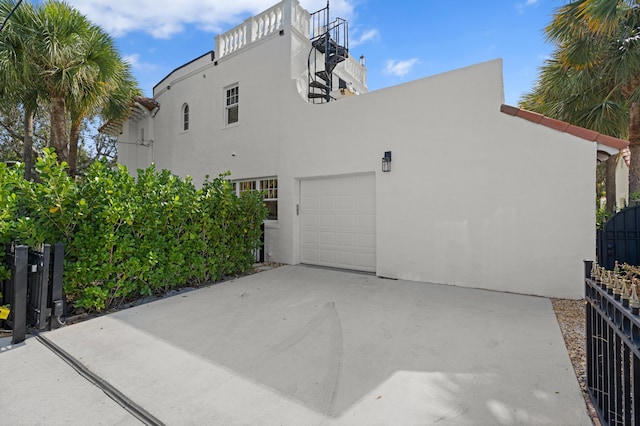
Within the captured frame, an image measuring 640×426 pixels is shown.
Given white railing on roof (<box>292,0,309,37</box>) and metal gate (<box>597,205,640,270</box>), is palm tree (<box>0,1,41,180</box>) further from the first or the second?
metal gate (<box>597,205,640,270</box>)

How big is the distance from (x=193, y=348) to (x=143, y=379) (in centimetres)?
65

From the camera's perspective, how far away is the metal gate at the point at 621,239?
5027 mm

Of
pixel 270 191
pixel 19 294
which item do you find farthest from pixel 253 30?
pixel 19 294

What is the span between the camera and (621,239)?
5.14 m

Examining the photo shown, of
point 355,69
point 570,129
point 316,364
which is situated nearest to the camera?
point 316,364

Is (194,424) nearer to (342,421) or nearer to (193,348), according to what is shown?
(342,421)

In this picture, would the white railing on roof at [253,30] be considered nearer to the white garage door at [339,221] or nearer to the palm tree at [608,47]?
the white garage door at [339,221]

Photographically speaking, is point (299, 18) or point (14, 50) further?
point (299, 18)

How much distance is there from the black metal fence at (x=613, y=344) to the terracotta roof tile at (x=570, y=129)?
3.61 meters

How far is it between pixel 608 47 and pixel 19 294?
1157cm

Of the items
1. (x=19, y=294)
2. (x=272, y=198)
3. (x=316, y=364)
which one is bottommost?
(x=316, y=364)

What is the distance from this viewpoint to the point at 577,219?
16.2 ft

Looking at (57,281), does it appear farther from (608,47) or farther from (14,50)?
(608,47)

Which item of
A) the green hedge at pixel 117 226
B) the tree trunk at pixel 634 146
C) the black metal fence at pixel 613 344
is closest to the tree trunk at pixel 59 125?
the green hedge at pixel 117 226
